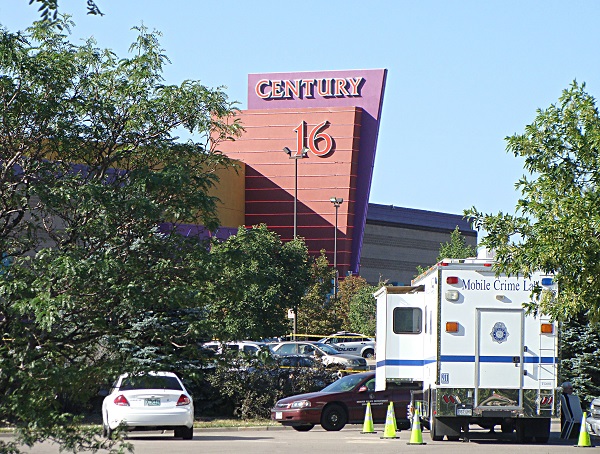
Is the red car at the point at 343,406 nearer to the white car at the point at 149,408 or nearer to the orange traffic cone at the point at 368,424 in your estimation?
the orange traffic cone at the point at 368,424

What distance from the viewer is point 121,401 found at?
20.1 meters

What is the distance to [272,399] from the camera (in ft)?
90.0

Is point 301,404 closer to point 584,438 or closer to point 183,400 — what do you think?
point 183,400

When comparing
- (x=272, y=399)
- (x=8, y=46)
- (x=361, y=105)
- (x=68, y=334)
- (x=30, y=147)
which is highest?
(x=361, y=105)

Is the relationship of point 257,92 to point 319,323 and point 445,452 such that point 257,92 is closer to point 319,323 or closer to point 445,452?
point 319,323

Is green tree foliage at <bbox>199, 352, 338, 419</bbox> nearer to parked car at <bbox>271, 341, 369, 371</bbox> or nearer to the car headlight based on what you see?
the car headlight

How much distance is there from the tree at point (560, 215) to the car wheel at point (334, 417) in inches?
296

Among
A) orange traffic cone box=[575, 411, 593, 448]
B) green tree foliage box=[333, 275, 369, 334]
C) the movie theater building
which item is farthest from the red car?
the movie theater building

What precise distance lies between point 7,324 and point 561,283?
10.7 meters

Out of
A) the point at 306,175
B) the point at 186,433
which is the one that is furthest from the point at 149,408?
the point at 306,175

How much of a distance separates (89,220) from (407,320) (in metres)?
13.3

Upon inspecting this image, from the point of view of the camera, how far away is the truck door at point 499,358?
63.2 feet

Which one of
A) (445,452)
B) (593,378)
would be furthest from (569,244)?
(593,378)

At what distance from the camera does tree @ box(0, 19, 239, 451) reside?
26.3ft
